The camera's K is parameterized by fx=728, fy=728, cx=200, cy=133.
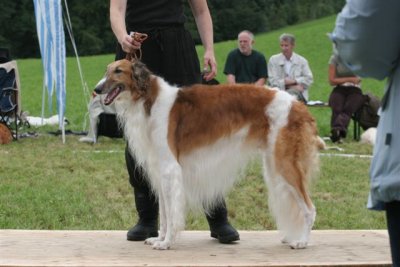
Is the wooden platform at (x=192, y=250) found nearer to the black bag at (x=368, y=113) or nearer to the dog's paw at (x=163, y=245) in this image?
the dog's paw at (x=163, y=245)

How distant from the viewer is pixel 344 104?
11461 millimetres

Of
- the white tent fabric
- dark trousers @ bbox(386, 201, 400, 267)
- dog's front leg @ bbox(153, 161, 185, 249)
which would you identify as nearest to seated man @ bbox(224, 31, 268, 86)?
the white tent fabric

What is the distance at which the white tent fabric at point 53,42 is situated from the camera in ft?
35.3

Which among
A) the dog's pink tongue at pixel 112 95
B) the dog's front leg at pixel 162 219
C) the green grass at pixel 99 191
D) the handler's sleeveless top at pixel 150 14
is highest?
the handler's sleeveless top at pixel 150 14

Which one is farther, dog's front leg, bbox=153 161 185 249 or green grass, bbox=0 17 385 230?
green grass, bbox=0 17 385 230

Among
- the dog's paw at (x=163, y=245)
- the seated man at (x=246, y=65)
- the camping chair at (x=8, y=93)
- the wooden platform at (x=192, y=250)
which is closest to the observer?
the wooden platform at (x=192, y=250)

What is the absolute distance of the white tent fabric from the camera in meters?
10.8

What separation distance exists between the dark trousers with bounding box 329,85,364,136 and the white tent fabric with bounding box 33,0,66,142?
4166mm

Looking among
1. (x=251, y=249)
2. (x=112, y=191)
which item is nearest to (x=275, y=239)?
(x=251, y=249)

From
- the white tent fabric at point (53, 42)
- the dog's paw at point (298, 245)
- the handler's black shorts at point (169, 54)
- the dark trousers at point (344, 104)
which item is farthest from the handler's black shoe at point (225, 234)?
the dark trousers at point (344, 104)

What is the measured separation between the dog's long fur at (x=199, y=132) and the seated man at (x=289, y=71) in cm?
759

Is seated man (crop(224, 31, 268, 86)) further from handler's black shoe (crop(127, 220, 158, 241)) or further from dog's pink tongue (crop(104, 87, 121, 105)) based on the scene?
dog's pink tongue (crop(104, 87, 121, 105))

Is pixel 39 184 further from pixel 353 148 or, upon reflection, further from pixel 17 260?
pixel 353 148

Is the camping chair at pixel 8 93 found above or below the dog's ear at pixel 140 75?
below
